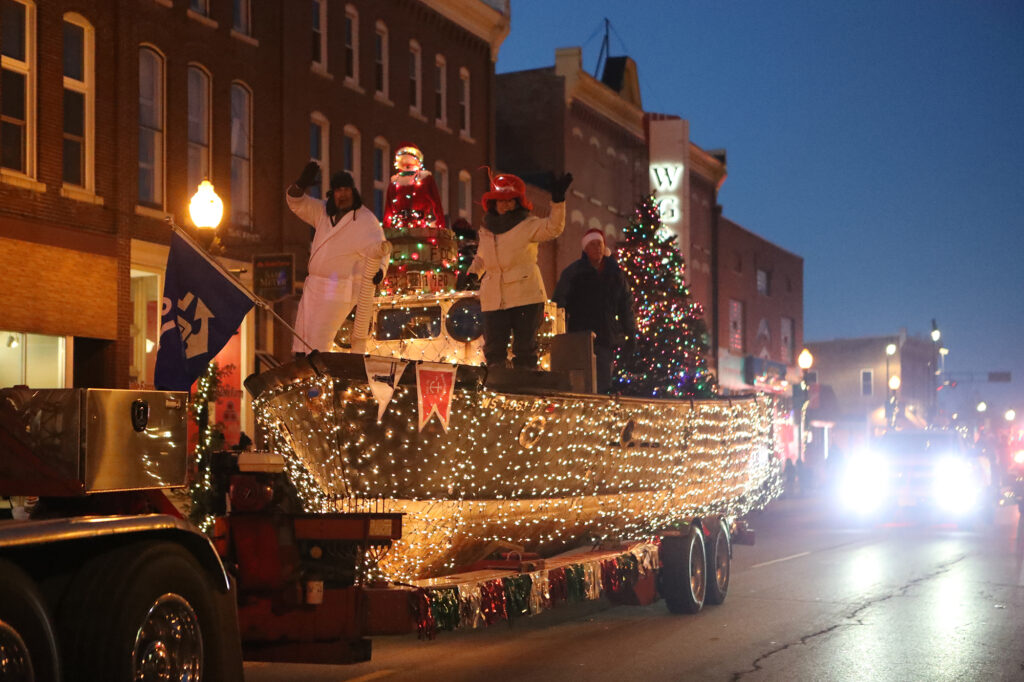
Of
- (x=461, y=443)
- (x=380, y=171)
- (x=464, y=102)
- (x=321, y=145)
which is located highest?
(x=464, y=102)

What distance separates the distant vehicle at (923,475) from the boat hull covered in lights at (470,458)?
17971mm

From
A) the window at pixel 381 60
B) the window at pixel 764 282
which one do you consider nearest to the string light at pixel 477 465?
the window at pixel 381 60

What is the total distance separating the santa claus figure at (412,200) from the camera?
474 inches

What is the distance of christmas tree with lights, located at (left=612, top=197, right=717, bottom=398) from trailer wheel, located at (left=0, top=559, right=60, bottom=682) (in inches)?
665

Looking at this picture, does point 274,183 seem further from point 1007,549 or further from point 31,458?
point 31,458

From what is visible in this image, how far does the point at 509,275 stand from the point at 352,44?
61.0 feet

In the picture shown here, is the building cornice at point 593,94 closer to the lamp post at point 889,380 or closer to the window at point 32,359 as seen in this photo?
the window at point 32,359

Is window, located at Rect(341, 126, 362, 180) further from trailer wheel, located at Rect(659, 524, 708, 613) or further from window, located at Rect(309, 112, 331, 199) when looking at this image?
trailer wheel, located at Rect(659, 524, 708, 613)

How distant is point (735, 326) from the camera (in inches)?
2035

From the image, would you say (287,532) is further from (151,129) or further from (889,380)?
(889,380)

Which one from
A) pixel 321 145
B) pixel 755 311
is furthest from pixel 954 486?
pixel 755 311

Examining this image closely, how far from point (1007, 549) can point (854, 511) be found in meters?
13.8

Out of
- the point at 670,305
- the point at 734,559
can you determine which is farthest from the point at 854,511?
the point at 734,559

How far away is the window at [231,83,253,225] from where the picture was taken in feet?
75.6
